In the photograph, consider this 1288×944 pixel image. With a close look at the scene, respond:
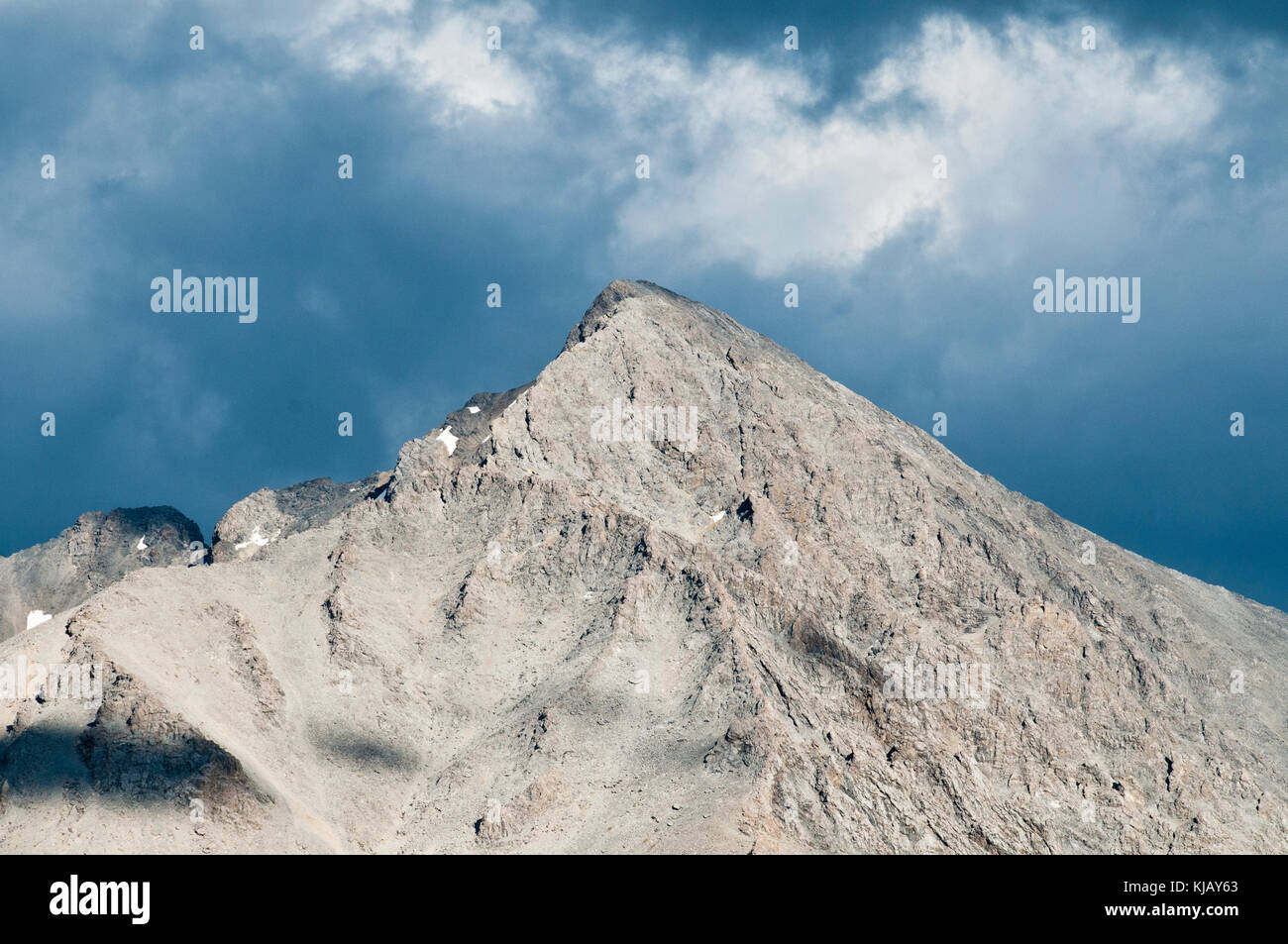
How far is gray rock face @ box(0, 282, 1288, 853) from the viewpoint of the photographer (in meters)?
111

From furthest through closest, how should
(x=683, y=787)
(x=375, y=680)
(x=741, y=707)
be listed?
(x=375, y=680)
(x=741, y=707)
(x=683, y=787)

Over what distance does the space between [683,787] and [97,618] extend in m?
57.0

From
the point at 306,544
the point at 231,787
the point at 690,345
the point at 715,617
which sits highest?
the point at 690,345

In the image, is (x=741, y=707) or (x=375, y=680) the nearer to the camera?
(x=741, y=707)

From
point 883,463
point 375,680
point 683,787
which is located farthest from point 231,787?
point 883,463

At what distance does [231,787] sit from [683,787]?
36.3 metres

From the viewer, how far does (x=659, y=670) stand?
433 feet

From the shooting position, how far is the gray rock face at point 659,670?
111062 millimetres
